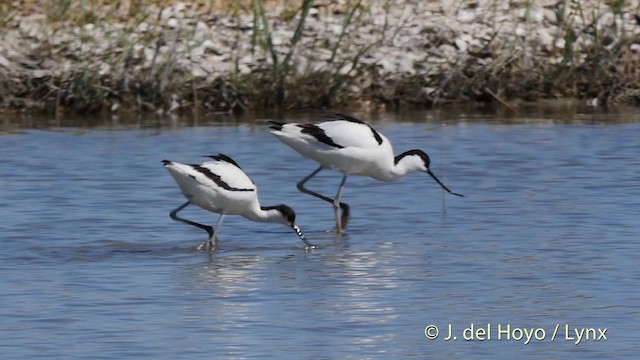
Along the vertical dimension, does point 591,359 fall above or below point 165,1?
below

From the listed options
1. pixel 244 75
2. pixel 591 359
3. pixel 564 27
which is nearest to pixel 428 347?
pixel 591 359

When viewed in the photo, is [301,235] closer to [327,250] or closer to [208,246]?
[327,250]

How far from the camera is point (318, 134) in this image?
438 inches

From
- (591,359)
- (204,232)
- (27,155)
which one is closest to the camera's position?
(591,359)

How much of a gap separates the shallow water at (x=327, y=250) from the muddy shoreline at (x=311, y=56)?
0.52 metres

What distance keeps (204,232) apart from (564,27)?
6645 mm

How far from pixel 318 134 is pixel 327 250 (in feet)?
3.78

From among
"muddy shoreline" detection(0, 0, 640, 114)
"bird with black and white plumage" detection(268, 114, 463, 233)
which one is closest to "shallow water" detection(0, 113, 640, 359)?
"bird with black and white plumage" detection(268, 114, 463, 233)

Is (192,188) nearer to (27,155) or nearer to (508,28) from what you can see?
(27,155)

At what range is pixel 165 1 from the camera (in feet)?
56.0

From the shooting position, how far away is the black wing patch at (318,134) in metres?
11.1

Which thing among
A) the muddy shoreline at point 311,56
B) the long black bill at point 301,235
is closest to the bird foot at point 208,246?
the long black bill at point 301,235

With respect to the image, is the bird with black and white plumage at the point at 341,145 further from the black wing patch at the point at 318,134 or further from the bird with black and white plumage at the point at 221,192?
the bird with black and white plumage at the point at 221,192

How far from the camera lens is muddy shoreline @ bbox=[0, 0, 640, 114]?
1560 cm
